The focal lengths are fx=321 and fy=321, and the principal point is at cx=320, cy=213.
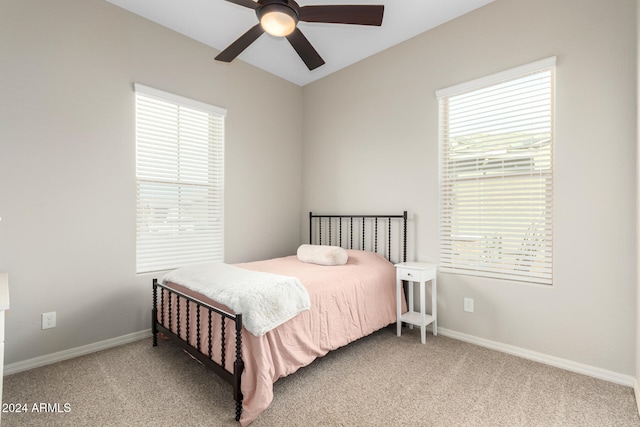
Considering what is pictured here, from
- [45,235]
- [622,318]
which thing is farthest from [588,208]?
[45,235]

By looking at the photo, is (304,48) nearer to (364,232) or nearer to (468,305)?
(364,232)

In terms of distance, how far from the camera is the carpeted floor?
1758 millimetres

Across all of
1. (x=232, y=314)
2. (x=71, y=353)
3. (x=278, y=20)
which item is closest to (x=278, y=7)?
(x=278, y=20)

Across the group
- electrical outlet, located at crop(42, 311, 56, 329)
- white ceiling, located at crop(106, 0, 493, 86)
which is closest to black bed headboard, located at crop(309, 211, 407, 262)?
white ceiling, located at crop(106, 0, 493, 86)

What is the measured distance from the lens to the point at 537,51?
244cm

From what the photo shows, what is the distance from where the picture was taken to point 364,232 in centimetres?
355

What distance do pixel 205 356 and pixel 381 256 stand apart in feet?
6.31

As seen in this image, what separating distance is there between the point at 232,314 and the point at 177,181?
1.76 meters

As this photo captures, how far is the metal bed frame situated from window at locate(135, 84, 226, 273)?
0.46m

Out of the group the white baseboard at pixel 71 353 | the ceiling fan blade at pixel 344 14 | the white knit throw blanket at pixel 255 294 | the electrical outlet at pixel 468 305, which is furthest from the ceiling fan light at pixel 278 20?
the white baseboard at pixel 71 353

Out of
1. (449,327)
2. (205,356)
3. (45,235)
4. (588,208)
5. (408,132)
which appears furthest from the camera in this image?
(408,132)

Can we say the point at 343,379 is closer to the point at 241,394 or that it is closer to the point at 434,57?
the point at 241,394

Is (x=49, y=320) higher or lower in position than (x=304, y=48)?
lower

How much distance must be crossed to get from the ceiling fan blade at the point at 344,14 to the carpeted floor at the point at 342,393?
2.29 m
